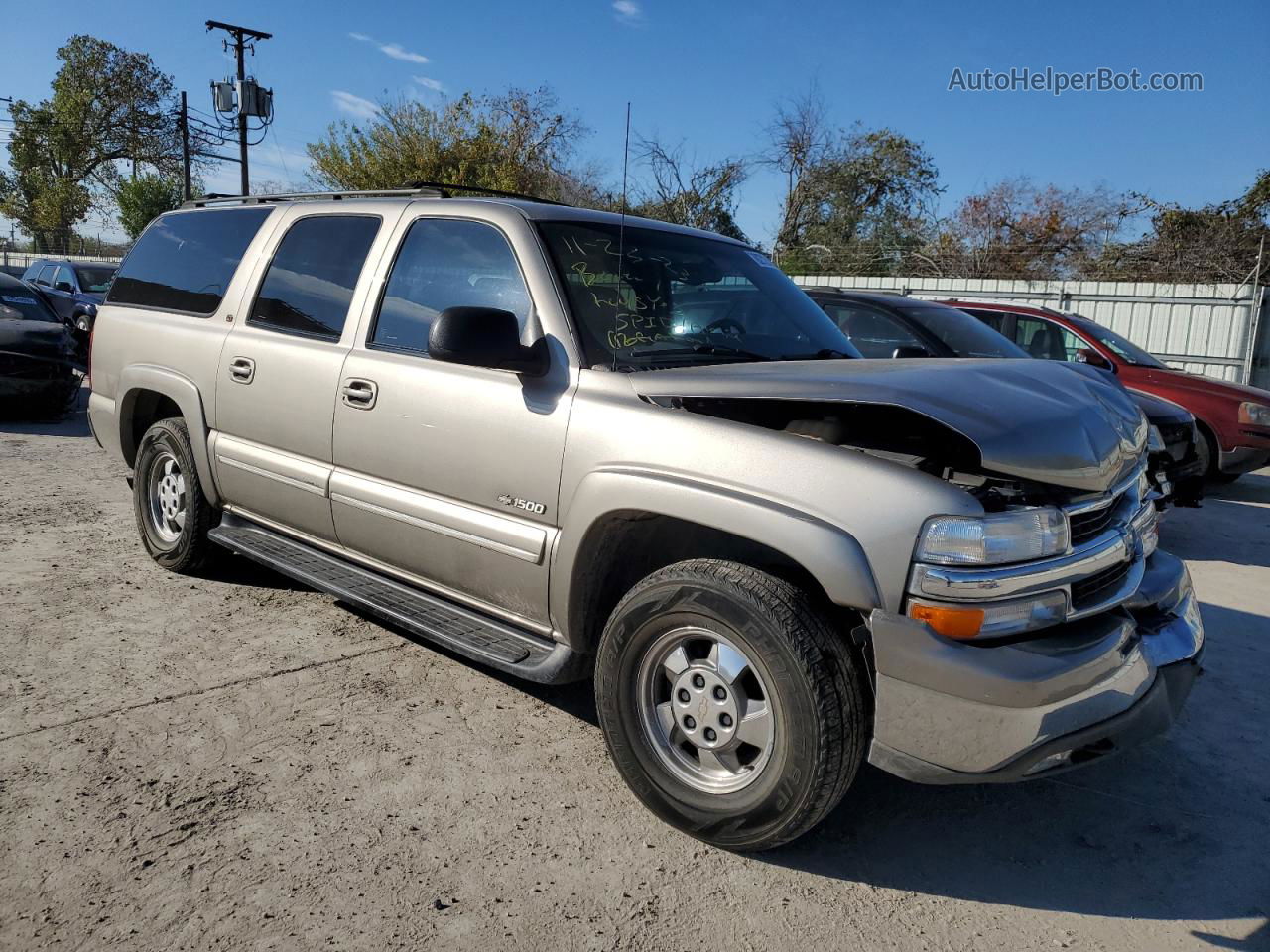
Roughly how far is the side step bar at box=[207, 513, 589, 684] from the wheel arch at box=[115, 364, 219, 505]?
39 centimetres

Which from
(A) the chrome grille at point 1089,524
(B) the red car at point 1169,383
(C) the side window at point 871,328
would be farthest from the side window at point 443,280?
(B) the red car at point 1169,383

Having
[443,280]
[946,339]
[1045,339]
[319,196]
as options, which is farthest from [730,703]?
[1045,339]

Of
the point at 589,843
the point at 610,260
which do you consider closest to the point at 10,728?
the point at 589,843

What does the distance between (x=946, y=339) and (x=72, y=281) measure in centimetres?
1410

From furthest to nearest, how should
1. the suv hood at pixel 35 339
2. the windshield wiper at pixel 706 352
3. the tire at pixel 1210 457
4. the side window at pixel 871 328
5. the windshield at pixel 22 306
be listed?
1. the windshield at pixel 22 306
2. the suv hood at pixel 35 339
3. the tire at pixel 1210 457
4. the side window at pixel 871 328
5. the windshield wiper at pixel 706 352

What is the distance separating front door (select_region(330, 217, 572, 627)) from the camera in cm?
320

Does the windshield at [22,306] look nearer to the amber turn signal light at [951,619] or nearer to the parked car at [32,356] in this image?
the parked car at [32,356]

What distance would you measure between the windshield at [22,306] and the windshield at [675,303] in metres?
8.75

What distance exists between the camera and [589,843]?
9.29ft

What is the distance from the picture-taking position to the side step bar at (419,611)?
3.20m

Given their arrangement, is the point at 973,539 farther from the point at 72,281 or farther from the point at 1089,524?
the point at 72,281

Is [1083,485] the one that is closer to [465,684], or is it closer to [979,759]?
[979,759]

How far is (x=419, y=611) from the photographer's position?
358cm

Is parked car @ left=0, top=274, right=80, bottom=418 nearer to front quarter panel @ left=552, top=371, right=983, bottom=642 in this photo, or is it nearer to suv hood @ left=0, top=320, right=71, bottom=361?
suv hood @ left=0, top=320, right=71, bottom=361
